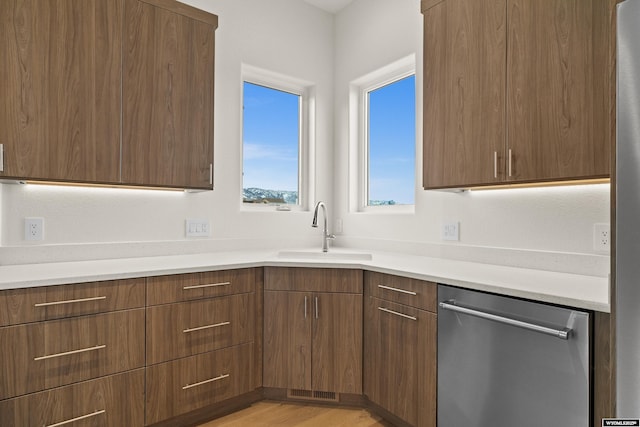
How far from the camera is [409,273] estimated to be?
187cm

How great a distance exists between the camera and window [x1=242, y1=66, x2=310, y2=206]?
3053mm

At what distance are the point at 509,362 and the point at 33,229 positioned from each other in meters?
2.40

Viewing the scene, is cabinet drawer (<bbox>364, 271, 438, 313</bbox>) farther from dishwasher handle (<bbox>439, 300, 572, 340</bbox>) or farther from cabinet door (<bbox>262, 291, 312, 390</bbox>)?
cabinet door (<bbox>262, 291, 312, 390</bbox>)

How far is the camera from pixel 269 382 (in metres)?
2.29

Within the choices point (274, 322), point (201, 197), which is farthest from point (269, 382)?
point (201, 197)

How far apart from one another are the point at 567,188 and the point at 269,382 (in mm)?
1924

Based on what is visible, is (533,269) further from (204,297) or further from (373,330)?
(204,297)

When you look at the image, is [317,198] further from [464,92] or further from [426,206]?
[464,92]

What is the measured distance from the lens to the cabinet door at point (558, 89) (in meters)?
1.46

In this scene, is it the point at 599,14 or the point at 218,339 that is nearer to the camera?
the point at 599,14

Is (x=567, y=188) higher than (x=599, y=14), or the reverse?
(x=599, y=14)

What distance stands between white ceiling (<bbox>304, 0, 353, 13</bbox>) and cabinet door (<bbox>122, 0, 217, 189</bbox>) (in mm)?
1221

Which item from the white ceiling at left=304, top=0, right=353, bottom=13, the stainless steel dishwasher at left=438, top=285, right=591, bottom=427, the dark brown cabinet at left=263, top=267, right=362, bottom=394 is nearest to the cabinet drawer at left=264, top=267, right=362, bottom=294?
the dark brown cabinet at left=263, top=267, right=362, bottom=394

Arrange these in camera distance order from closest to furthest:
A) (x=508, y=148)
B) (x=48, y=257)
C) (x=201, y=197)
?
(x=508, y=148)
(x=48, y=257)
(x=201, y=197)
